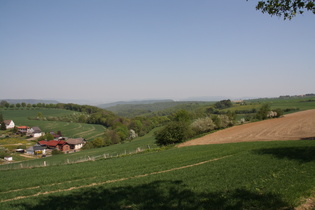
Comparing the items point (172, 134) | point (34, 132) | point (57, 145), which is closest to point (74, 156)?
point (172, 134)

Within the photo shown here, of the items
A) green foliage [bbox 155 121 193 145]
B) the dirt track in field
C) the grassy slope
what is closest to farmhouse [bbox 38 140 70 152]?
the grassy slope

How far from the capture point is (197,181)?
12102mm

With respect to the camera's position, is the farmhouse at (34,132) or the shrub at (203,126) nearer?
the shrub at (203,126)

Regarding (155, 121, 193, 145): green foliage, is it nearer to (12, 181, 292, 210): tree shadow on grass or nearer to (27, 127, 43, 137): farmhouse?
(12, 181, 292, 210): tree shadow on grass

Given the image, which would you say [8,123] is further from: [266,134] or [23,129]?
[266,134]

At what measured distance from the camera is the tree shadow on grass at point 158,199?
8.19 m

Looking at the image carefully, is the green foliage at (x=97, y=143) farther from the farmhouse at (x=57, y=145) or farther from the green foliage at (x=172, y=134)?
the green foliage at (x=172, y=134)

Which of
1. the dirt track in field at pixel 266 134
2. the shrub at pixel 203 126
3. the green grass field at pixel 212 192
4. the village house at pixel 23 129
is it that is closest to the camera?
the green grass field at pixel 212 192

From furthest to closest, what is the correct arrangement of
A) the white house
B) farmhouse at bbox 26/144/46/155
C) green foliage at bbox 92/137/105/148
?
the white house → green foliage at bbox 92/137/105/148 → farmhouse at bbox 26/144/46/155

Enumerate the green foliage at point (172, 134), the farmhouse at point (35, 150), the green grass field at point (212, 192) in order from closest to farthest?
the green grass field at point (212, 192) < the green foliage at point (172, 134) < the farmhouse at point (35, 150)

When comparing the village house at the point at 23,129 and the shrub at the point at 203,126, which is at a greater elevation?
the shrub at the point at 203,126

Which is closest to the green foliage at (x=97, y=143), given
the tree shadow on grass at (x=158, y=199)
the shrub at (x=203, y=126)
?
the shrub at (x=203, y=126)

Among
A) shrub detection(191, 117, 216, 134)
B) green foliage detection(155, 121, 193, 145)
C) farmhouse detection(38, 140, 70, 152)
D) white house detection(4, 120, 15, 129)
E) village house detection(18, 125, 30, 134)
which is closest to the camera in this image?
green foliage detection(155, 121, 193, 145)

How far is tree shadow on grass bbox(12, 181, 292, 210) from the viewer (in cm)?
819
